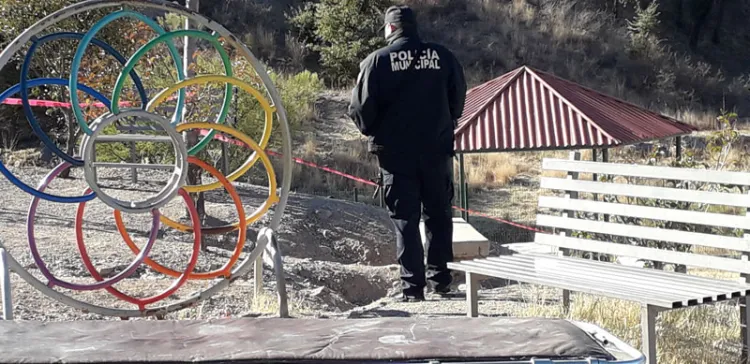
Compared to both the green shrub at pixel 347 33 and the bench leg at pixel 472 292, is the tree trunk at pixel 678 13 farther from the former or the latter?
the bench leg at pixel 472 292

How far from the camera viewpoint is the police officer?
6637mm

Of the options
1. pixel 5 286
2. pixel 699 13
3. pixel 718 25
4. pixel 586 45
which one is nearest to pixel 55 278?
pixel 5 286

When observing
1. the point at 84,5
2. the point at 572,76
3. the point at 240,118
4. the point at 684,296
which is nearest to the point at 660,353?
the point at 684,296

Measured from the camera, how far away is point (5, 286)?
5004mm

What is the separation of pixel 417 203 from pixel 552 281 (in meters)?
1.56

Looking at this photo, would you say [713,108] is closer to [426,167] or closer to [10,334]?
[426,167]

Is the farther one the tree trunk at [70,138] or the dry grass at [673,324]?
the tree trunk at [70,138]

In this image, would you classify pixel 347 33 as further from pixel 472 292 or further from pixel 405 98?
pixel 472 292

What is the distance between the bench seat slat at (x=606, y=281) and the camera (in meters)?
4.91

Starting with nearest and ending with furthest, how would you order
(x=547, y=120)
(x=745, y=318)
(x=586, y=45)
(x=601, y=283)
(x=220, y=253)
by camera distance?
(x=601, y=283) → (x=745, y=318) → (x=220, y=253) → (x=547, y=120) → (x=586, y=45)

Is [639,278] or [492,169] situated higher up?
[492,169]

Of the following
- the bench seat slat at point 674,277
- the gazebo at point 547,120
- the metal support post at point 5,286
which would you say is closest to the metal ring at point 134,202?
the metal support post at point 5,286

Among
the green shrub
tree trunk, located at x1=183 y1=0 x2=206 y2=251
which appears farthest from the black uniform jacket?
the green shrub

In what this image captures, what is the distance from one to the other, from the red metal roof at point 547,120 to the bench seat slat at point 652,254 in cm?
323
